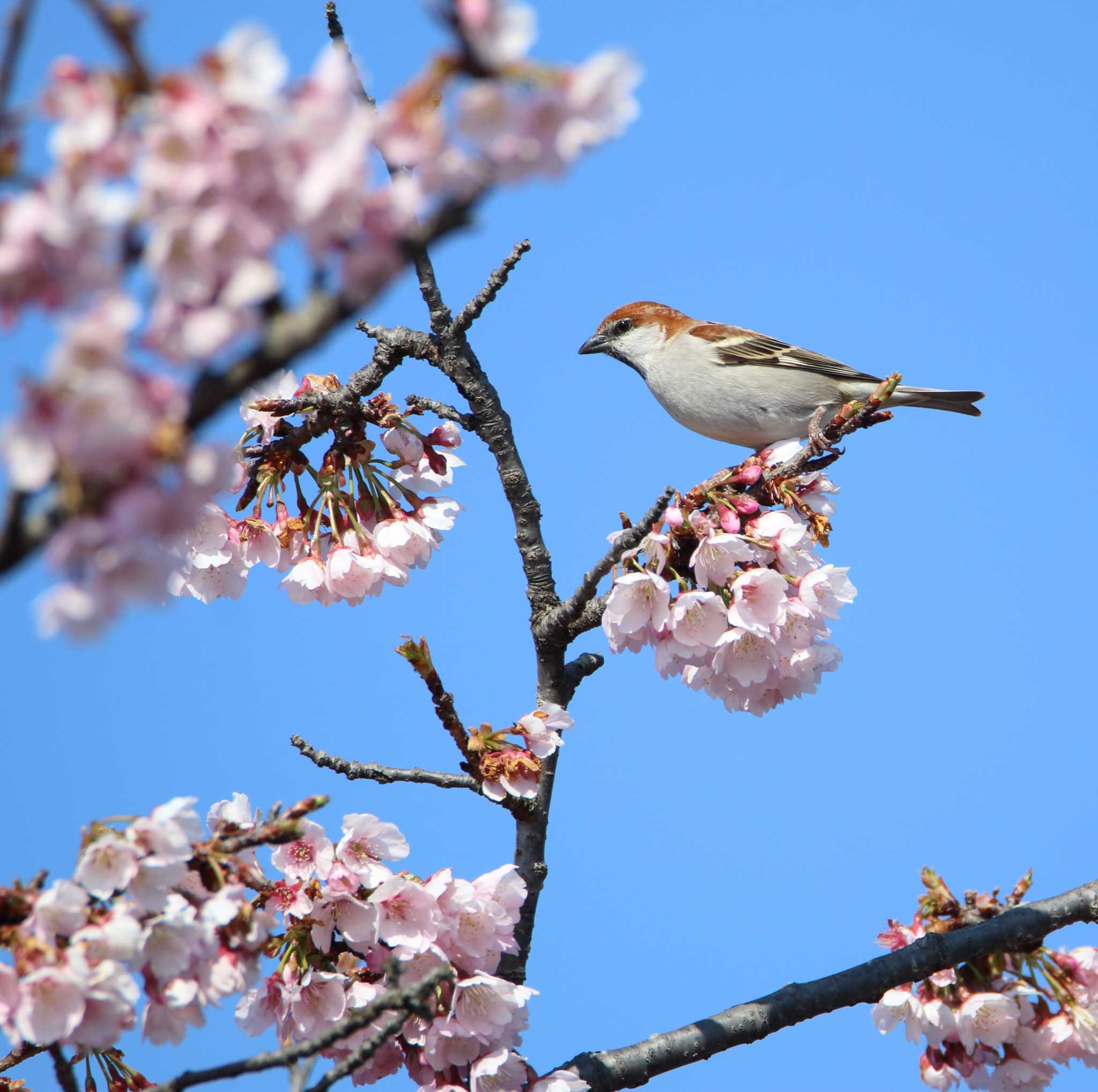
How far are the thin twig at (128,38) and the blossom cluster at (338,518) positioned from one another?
3147mm

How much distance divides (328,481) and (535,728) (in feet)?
4.76

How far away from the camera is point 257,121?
5.57 ft

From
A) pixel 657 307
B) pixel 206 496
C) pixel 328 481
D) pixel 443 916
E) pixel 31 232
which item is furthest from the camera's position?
pixel 657 307

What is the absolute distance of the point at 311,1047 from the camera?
2.86 meters

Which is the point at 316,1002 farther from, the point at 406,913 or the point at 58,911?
the point at 58,911

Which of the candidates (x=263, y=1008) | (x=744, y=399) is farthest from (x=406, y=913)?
(x=744, y=399)

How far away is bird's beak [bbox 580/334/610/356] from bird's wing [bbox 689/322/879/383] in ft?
3.83

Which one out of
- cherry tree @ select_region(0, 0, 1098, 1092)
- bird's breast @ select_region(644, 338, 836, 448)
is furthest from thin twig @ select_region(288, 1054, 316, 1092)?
bird's breast @ select_region(644, 338, 836, 448)

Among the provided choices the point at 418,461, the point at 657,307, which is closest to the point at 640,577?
the point at 418,461

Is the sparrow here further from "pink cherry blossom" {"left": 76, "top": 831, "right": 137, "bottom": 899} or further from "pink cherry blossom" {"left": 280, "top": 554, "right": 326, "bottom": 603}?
"pink cherry blossom" {"left": 76, "top": 831, "right": 137, "bottom": 899}

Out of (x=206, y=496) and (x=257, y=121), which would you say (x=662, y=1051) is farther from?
(x=257, y=121)

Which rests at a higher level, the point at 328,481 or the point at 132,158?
the point at 328,481

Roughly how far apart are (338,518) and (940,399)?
4.59m

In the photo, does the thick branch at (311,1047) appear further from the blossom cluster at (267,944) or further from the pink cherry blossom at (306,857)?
the pink cherry blossom at (306,857)
